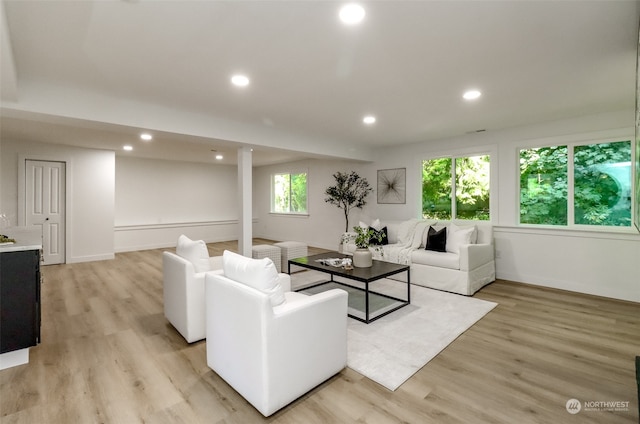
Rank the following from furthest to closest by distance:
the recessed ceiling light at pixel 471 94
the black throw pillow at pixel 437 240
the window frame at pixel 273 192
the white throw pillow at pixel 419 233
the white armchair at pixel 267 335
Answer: the window frame at pixel 273 192, the white throw pillow at pixel 419 233, the black throw pillow at pixel 437 240, the recessed ceiling light at pixel 471 94, the white armchair at pixel 267 335

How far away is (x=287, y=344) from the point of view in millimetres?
1840

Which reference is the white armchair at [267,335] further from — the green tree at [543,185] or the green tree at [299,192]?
the green tree at [299,192]

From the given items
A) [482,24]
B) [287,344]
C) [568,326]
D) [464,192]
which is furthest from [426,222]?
[287,344]

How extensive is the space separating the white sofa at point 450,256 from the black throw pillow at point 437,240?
7cm

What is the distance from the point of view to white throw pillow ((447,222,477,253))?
4512mm

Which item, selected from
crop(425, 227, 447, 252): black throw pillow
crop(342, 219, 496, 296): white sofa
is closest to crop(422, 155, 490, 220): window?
crop(342, 219, 496, 296): white sofa

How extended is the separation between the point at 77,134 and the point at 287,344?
5.42m

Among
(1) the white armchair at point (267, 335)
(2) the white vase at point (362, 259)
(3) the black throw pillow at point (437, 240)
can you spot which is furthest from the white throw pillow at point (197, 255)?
(3) the black throw pillow at point (437, 240)

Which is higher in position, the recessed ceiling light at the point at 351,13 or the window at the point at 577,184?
the recessed ceiling light at the point at 351,13

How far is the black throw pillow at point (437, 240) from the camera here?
4.70 metres

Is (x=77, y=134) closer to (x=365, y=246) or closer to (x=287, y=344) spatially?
(x=365, y=246)
